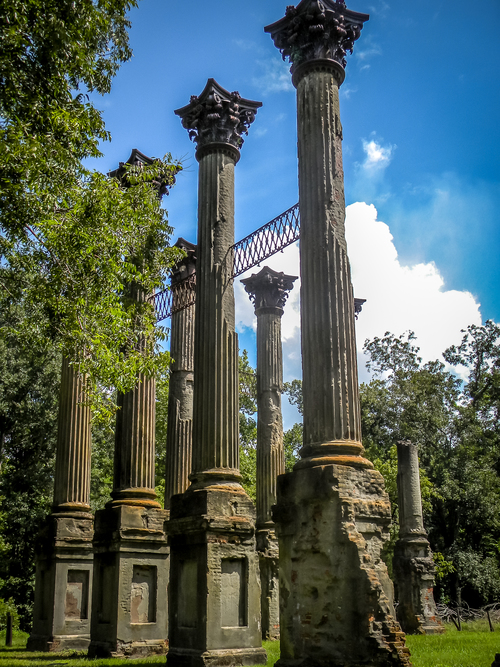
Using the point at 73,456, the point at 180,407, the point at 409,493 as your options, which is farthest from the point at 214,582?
the point at 409,493

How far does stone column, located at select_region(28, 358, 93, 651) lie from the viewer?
1656cm

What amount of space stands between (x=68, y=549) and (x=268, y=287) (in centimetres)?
1049

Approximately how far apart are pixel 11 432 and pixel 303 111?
23.4 meters

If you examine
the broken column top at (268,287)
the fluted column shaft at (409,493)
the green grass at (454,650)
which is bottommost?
the green grass at (454,650)

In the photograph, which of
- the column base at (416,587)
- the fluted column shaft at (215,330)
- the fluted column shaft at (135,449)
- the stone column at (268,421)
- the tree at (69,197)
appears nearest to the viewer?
the tree at (69,197)

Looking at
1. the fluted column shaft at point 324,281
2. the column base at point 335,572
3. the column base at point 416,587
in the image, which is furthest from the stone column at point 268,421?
the fluted column shaft at point 324,281

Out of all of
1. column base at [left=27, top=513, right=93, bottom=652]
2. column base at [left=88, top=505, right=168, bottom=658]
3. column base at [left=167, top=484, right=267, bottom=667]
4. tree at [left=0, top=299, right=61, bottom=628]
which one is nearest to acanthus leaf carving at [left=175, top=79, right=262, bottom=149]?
column base at [left=167, top=484, right=267, bottom=667]

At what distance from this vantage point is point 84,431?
17.8 metres

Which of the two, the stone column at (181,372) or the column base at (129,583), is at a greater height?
the stone column at (181,372)

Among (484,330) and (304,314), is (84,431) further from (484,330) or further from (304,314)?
(484,330)

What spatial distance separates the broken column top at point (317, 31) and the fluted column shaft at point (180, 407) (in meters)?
8.52

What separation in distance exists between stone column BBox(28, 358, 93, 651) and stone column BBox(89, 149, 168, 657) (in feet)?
6.73

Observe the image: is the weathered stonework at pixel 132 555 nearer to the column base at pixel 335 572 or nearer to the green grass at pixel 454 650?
the green grass at pixel 454 650

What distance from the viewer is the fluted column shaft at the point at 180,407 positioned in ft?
56.8
